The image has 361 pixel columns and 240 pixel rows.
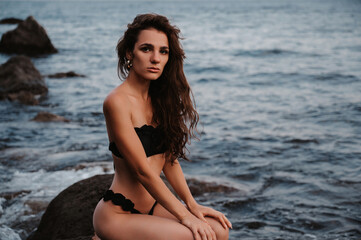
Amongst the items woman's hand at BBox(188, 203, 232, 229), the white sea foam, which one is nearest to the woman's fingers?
woman's hand at BBox(188, 203, 232, 229)

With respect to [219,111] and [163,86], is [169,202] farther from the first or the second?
[219,111]

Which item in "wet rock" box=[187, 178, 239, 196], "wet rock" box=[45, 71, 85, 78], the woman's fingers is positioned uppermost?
the woman's fingers

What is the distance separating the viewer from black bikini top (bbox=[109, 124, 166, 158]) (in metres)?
2.95

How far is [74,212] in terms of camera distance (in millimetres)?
4152

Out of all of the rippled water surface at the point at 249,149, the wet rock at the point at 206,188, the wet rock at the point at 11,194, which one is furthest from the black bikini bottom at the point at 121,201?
the wet rock at the point at 11,194

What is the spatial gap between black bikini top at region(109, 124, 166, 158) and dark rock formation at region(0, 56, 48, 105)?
11629 mm

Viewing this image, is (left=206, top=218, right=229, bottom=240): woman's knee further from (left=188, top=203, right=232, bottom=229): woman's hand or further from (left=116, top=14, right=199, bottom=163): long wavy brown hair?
(left=116, top=14, right=199, bottom=163): long wavy brown hair

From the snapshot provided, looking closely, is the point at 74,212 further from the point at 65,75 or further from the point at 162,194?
the point at 65,75

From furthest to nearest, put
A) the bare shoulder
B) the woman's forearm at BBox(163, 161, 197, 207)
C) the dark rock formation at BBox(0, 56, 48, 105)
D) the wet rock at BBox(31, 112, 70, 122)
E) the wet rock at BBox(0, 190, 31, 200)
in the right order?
1. the dark rock formation at BBox(0, 56, 48, 105)
2. the wet rock at BBox(31, 112, 70, 122)
3. the wet rock at BBox(0, 190, 31, 200)
4. the woman's forearm at BBox(163, 161, 197, 207)
5. the bare shoulder

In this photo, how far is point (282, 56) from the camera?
25703mm

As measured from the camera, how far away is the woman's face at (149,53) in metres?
2.97

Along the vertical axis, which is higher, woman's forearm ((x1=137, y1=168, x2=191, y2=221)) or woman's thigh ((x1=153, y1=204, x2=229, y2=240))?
woman's forearm ((x1=137, y1=168, x2=191, y2=221))

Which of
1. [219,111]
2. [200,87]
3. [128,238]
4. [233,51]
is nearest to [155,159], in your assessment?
[128,238]

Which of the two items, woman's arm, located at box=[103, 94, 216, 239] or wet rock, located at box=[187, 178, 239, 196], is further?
wet rock, located at box=[187, 178, 239, 196]
